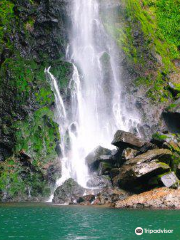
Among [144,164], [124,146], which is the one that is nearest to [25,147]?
[124,146]

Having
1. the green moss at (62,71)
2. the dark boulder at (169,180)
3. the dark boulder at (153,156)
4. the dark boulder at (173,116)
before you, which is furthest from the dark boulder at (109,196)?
the dark boulder at (173,116)

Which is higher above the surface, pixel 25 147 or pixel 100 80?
pixel 100 80

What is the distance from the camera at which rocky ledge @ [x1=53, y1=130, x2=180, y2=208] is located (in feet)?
65.7

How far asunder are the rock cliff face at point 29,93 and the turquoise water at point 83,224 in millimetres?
8877

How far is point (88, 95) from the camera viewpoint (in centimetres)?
3575

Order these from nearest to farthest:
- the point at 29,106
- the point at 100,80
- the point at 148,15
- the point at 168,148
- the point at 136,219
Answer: the point at 136,219 < the point at 168,148 < the point at 29,106 < the point at 100,80 < the point at 148,15

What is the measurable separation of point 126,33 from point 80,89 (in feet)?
41.1

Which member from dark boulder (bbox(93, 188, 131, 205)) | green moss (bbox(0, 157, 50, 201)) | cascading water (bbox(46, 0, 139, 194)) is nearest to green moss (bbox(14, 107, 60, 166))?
green moss (bbox(0, 157, 50, 201))

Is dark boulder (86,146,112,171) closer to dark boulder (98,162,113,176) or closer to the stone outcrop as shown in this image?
dark boulder (98,162,113,176)

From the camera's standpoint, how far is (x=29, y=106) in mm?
29516

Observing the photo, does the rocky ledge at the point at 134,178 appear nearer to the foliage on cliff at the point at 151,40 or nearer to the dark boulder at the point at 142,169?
the dark boulder at the point at 142,169

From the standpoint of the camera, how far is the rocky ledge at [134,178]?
20.0 meters

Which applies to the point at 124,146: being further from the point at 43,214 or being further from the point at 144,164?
the point at 43,214

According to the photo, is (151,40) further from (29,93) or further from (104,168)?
(104,168)
